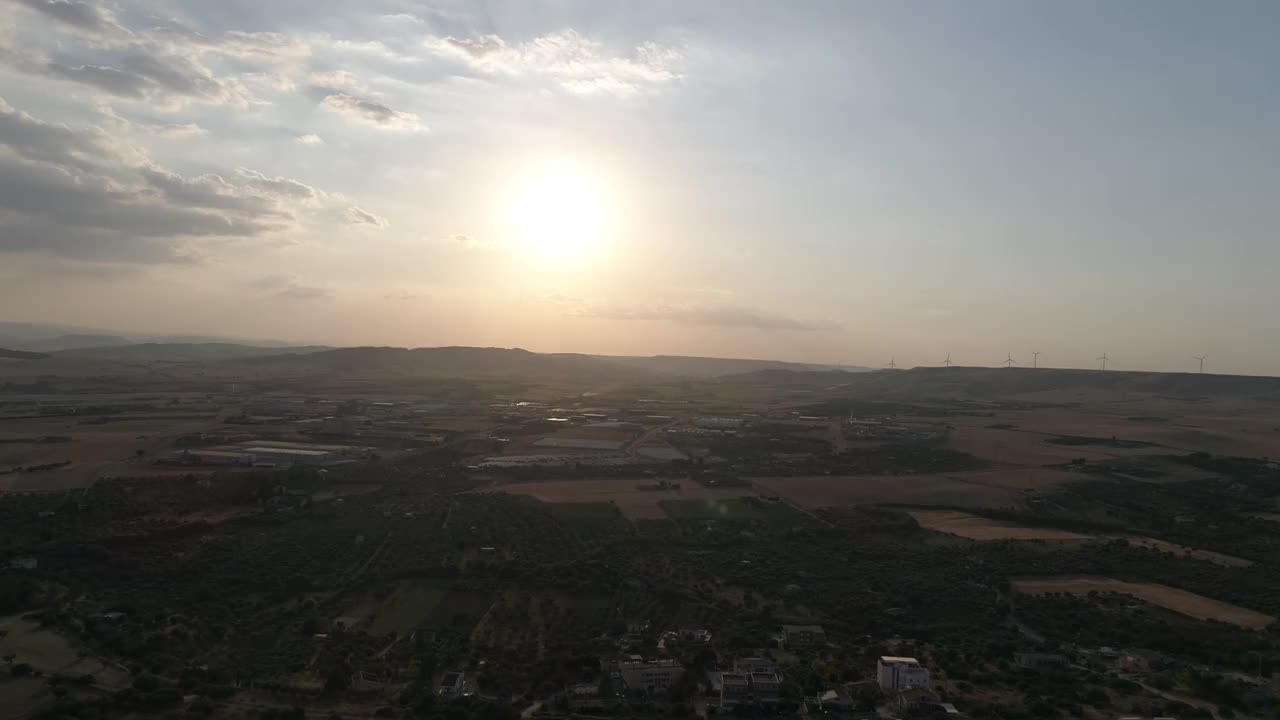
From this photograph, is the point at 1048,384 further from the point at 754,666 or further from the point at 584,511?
the point at 754,666

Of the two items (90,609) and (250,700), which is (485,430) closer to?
(90,609)

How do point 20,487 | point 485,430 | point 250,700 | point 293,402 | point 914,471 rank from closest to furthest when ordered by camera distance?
point 250,700 < point 20,487 < point 914,471 < point 485,430 < point 293,402

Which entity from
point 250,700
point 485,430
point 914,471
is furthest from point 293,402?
point 250,700

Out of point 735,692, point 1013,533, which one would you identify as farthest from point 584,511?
point 735,692

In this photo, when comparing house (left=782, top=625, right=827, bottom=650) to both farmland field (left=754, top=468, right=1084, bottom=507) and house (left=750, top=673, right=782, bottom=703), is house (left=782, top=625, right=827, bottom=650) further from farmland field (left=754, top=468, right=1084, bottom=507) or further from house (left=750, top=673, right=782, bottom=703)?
farmland field (left=754, top=468, right=1084, bottom=507)

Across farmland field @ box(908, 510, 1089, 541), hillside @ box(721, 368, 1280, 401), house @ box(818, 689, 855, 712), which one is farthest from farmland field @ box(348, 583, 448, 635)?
hillside @ box(721, 368, 1280, 401)

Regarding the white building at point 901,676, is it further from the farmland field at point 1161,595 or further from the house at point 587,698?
the farmland field at point 1161,595

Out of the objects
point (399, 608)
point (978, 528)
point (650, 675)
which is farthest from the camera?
Answer: point (978, 528)
